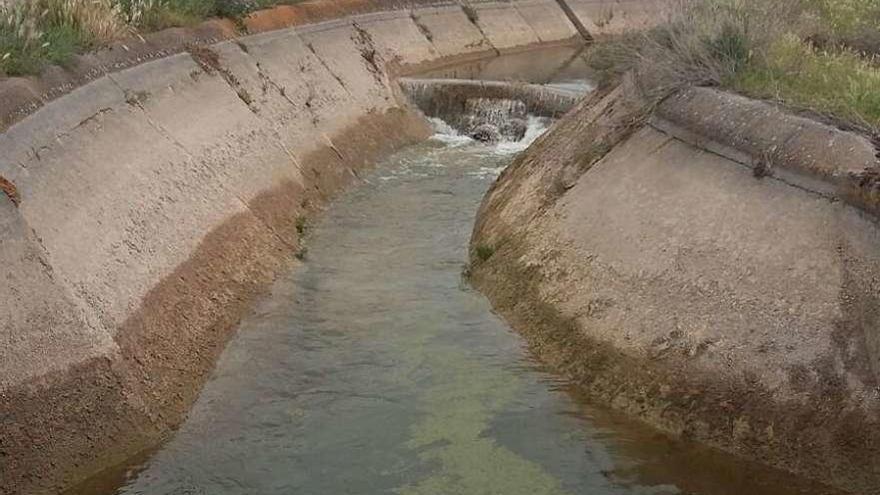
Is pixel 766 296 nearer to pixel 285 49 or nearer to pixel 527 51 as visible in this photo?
pixel 285 49

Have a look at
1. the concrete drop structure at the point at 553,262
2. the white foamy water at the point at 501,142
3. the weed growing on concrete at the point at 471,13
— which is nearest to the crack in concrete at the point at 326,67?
the white foamy water at the point at 501,142

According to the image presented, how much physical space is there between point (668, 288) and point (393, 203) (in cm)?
958

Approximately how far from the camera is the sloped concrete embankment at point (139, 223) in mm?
10516

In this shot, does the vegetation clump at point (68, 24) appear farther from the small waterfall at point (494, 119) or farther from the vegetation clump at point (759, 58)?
the vegetation clump at point (759, 58)

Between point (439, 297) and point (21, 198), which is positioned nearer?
point (21, 198)

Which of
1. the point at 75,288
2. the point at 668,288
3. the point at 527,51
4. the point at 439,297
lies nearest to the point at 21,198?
the point at 75,288

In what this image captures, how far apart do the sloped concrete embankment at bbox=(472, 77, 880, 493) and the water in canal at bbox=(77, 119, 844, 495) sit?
1.54 feet

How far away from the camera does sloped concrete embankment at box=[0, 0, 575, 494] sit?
Result: 10.5 metres

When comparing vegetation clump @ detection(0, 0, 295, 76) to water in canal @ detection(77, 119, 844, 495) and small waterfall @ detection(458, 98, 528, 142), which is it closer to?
water in canal @ detection(77, 119, 844, 495)

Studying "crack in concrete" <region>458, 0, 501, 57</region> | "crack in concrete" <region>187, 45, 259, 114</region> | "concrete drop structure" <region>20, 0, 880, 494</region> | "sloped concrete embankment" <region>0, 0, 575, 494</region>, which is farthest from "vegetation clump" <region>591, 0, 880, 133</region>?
"crack in concrete" <region>458, 0, 501, 57</region>

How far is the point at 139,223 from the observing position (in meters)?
14.2

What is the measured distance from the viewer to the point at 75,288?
1177 centimetres

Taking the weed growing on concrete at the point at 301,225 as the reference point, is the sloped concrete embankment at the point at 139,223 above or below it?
above

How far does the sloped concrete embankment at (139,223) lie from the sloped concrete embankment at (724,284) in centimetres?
463
